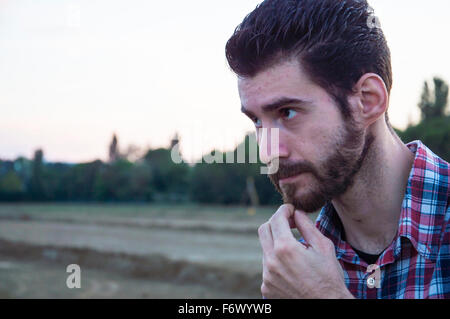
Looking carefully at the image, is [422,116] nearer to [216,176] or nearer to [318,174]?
[216,176]

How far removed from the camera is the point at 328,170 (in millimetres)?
1874

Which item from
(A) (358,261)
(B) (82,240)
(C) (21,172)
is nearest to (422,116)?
(B) (82,240)

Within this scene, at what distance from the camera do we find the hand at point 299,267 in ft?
5.32

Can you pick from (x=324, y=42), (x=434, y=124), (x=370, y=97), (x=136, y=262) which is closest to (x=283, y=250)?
(x=370, y=97)

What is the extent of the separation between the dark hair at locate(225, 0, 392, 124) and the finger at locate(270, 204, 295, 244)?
0.44 metres

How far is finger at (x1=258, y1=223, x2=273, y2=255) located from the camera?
176 centimetres

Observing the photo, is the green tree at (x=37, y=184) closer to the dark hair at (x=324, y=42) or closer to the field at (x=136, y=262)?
the field at (x=136, y=262)

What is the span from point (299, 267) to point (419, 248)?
476mm

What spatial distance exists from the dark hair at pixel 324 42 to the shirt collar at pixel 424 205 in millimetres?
376

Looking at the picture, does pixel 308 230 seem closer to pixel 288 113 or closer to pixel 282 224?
pixel 282 224

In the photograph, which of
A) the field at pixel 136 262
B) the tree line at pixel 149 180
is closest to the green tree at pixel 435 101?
the tree line at pixel 149 180

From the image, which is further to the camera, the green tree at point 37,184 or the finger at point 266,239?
the green tree at point 37,184
